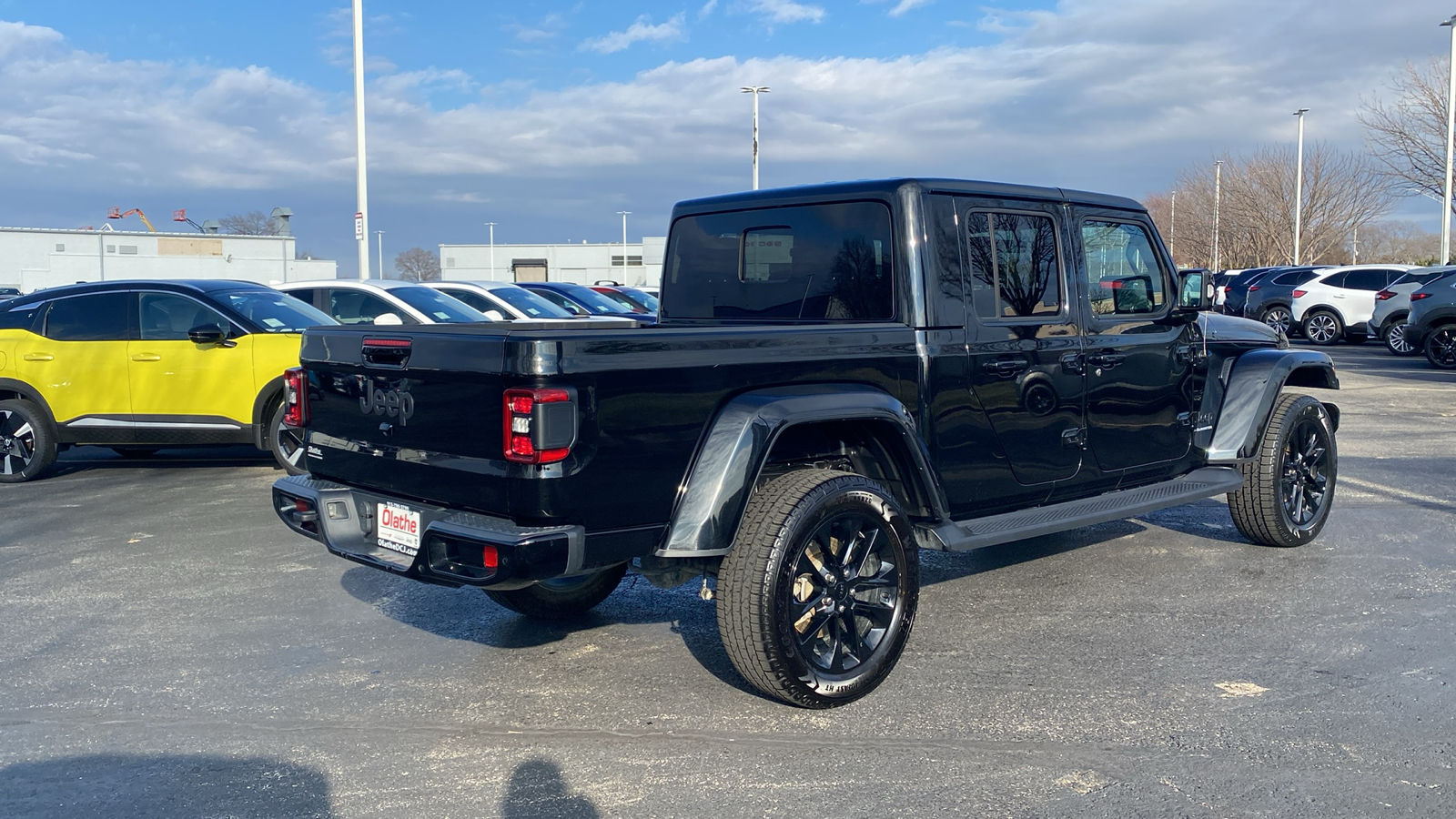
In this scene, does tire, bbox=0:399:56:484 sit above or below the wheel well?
below

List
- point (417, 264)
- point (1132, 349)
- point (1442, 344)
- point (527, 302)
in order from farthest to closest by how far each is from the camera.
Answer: point (417, 264) → point (1442, 344) → point (527, 302) → point (1132, 349)

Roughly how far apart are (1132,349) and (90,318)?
8.32 meters

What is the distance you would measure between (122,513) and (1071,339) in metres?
6.56

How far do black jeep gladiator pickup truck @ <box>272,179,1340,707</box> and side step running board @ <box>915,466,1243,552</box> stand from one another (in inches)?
0.7

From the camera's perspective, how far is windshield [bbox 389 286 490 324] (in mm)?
12578

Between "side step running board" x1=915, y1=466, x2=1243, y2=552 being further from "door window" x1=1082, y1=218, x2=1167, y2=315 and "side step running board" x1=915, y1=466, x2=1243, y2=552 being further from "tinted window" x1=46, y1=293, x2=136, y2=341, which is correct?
"tinted window" x1=46, y1=293, x2=136, y2=341

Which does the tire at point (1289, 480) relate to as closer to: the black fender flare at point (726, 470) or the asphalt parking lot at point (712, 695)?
the asphalt parking lot at point (712, 695)

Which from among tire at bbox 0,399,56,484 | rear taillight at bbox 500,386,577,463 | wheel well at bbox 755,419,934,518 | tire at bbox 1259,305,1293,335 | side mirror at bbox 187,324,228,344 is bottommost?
tire at bbox 0,399,56,484

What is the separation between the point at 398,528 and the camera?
165 inches

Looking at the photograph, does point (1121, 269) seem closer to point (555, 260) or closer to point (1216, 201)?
point (1216, 201)

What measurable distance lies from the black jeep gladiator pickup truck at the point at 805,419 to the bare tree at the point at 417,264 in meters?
106

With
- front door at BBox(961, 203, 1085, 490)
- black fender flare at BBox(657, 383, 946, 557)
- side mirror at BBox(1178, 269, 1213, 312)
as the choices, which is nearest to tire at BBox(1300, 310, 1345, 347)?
side mirror at BBox(1178, 269, 1213, 312)

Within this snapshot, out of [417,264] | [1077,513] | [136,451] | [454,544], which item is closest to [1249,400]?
[1077,513]

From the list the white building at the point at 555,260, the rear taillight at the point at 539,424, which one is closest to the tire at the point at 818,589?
the rear taillight at the point at 539,424
